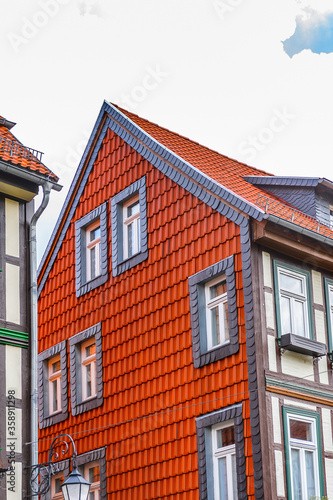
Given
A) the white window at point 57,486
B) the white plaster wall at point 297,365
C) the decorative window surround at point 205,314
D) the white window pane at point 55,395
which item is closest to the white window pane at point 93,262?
the white window pane at point 55,395

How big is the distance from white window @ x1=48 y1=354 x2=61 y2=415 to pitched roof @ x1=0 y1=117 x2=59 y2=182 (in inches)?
277

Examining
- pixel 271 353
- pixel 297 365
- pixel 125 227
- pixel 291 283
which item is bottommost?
pixel 297 365

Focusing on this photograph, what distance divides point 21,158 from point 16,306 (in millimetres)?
2981

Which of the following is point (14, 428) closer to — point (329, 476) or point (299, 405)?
point (299, 405)

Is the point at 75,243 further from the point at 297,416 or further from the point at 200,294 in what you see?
the point at 297,416

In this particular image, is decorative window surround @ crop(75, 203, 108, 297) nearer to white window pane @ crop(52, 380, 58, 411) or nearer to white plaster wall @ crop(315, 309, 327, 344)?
white window pane @ crop(52, 380, 58, 411)

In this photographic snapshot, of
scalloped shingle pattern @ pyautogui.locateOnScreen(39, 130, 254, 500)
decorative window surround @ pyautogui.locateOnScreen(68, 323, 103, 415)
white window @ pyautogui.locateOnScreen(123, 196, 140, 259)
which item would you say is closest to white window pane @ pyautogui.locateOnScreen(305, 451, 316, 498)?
scalloped shingle pattern @ pyautogui.locateOnScreen(39, 130, 254, 500)

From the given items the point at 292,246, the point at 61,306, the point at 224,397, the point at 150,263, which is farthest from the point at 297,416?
the point at 61,306

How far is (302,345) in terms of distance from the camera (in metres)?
18.3

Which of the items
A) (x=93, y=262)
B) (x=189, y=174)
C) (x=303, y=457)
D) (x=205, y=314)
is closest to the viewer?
(x=303, y=457)

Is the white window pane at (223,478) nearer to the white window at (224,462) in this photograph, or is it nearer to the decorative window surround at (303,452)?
the white window at (224,462)

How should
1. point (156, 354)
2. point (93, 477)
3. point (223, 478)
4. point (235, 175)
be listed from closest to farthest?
point (223, 478) → point (156, 354) → point (93, 477) → point (235, 175)

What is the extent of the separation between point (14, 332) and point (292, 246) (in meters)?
5.63

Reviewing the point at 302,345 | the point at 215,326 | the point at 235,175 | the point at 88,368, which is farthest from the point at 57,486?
the point at 235,175
